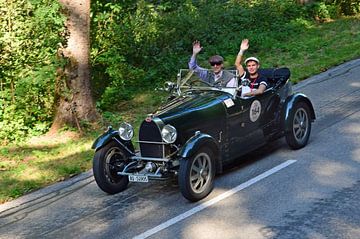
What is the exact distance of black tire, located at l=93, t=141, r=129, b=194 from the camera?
7.78 m

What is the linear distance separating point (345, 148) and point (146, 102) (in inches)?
242

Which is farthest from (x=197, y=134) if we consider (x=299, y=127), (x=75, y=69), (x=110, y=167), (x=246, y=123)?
(x=75, y=69)

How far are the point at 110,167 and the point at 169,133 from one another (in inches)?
45.1

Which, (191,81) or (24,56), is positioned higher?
(24,56)

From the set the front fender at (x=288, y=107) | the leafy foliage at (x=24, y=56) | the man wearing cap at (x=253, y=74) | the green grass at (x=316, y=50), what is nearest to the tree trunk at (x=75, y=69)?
the leafy foliage at (x=24, y=56)

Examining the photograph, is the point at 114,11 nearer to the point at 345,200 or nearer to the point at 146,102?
the point at 146,102

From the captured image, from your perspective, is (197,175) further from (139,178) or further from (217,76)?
(217,76)

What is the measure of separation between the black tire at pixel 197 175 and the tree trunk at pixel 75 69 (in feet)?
15.3

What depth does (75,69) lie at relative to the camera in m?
11.5

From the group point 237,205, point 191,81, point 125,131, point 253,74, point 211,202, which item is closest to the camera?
point 237,205

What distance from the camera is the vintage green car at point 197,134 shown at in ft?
23.9

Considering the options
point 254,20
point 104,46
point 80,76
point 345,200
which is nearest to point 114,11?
point 104,46

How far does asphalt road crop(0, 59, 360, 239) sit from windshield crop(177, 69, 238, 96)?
1182 mm

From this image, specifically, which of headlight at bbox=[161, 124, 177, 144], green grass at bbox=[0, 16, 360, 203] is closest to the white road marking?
headlight at bbox=[161, 124, 177, 144]
